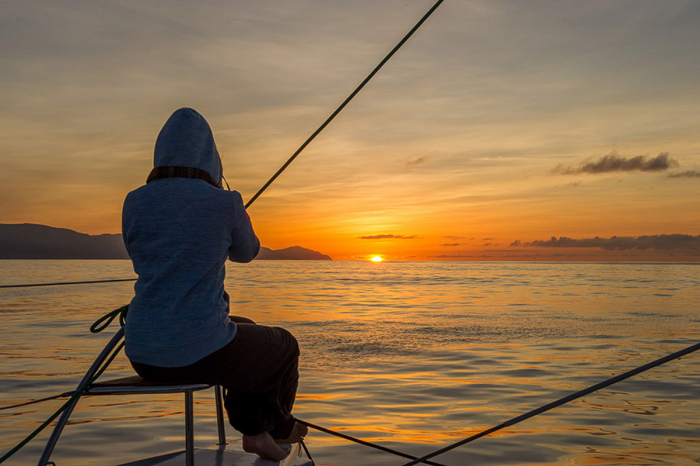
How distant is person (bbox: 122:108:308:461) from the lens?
7.62ft

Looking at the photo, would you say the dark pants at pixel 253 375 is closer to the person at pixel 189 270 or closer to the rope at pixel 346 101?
the person at pixel 189 270

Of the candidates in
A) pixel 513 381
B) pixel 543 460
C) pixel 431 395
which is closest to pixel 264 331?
pixel 543 460

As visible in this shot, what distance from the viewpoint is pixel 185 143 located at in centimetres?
252

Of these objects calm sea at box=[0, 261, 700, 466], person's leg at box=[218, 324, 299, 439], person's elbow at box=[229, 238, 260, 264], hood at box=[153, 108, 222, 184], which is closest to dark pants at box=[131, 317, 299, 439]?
person's leg at box=[218, 324, 299, 439]

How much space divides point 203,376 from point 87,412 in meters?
4.49

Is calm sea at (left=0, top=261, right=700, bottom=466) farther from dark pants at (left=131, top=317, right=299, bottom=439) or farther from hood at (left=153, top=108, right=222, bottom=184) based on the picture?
hood at (left=153, top=108, right=222, bottom=184)

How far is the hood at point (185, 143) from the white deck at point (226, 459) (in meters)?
1.55

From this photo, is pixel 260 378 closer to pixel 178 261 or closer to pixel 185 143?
pixel 178 261

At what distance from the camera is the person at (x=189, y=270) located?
7.62 feet

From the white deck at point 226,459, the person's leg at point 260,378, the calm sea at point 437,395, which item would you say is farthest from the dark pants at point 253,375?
the calm sea at point 437,395

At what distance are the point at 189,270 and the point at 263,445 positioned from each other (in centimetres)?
109

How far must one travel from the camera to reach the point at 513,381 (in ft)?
25.4

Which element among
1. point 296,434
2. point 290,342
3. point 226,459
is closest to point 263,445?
point 296,434

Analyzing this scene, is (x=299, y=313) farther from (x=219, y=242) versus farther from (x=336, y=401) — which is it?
(x=219, y=242)
